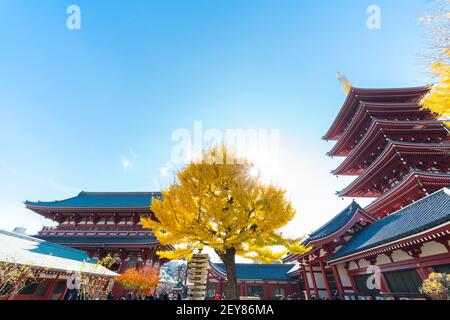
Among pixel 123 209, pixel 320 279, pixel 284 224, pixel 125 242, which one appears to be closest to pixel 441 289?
pixel 284 224

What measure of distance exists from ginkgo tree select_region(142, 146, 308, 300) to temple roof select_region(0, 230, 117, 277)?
18.6 feet

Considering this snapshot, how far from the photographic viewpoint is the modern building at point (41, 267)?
7793 mm

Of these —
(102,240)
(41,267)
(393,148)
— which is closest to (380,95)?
(393,148)

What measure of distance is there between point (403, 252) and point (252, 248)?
6162 mm

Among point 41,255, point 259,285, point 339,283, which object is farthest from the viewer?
point 259,285

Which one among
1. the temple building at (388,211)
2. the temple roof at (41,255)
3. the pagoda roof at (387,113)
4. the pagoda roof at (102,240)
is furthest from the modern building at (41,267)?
the pagoda roof at (387,113)

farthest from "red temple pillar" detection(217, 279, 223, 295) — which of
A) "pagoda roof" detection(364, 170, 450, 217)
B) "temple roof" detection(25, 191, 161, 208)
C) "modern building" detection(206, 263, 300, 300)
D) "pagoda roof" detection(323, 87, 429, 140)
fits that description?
"pagoda roof" detection(323, 87, 429, 140)

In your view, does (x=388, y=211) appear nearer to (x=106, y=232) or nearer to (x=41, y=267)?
(x=41, y=267)

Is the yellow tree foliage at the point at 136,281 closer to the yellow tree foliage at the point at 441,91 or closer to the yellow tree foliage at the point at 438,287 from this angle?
the yellow tree foliage at the point at 438,287

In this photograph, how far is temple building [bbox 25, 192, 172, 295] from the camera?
1452 centimetres

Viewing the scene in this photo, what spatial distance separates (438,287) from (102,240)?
18.3 m

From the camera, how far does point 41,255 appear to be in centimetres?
951

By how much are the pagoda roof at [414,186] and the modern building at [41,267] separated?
16.7 metres
